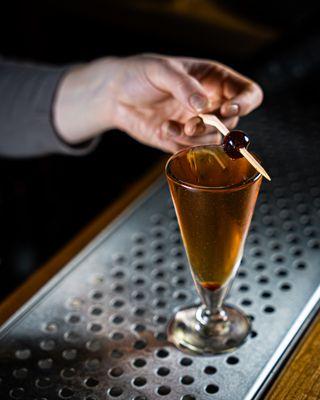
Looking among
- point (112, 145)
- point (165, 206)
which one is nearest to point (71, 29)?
point (112, 145)

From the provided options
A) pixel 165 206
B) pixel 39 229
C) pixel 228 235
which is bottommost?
pixel 39 229

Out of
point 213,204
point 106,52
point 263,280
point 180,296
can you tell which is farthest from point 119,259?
point 106,52

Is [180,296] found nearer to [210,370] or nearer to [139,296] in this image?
[139,296]

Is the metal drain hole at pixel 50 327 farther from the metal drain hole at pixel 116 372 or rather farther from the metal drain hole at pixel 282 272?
the metal drain hole at pixel 282 272

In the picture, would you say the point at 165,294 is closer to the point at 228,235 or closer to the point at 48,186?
the point at 228,235

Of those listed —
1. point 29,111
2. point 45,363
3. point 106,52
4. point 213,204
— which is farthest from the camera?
point 106,52

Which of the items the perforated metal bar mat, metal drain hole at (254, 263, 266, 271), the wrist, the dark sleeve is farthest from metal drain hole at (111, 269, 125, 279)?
the dark sleeve
